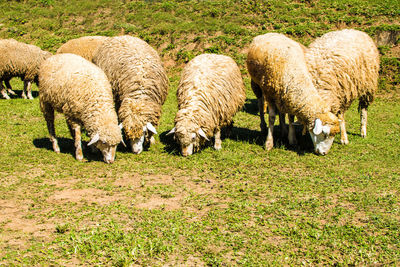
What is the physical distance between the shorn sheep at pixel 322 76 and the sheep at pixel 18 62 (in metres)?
9.49

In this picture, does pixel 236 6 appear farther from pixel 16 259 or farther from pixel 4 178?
pixel 16 259

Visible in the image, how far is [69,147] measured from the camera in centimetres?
873

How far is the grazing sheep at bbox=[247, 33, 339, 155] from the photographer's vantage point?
25.7 ft

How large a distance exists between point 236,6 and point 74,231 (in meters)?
19.9

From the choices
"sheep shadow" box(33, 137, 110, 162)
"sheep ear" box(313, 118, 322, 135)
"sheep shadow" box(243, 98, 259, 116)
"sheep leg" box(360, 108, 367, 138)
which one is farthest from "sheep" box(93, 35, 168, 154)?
"sheep leg" box(360, 108, 367, 138)

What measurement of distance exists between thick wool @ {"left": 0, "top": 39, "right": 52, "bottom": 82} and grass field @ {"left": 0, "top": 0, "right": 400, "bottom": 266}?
7.56 ft

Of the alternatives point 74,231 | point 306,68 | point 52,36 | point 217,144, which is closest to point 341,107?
point 306,68

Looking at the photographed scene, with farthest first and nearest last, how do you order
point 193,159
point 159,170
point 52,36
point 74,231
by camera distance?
point 52,36
point 193,159
point 159,170
point 74,231

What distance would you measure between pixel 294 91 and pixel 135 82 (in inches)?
149

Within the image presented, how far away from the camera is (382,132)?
991cm

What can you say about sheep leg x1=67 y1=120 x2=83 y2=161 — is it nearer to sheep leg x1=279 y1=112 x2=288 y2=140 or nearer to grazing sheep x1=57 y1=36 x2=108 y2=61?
sheep leg x1=279 y1=112 x2=288 y2=140

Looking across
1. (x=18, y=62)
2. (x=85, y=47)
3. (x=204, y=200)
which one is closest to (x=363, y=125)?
(x=204, y=200)

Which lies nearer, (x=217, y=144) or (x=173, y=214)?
(x=173, y=214)

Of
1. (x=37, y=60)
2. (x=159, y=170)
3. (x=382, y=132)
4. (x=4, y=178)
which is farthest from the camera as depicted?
(x=37, y=60)
